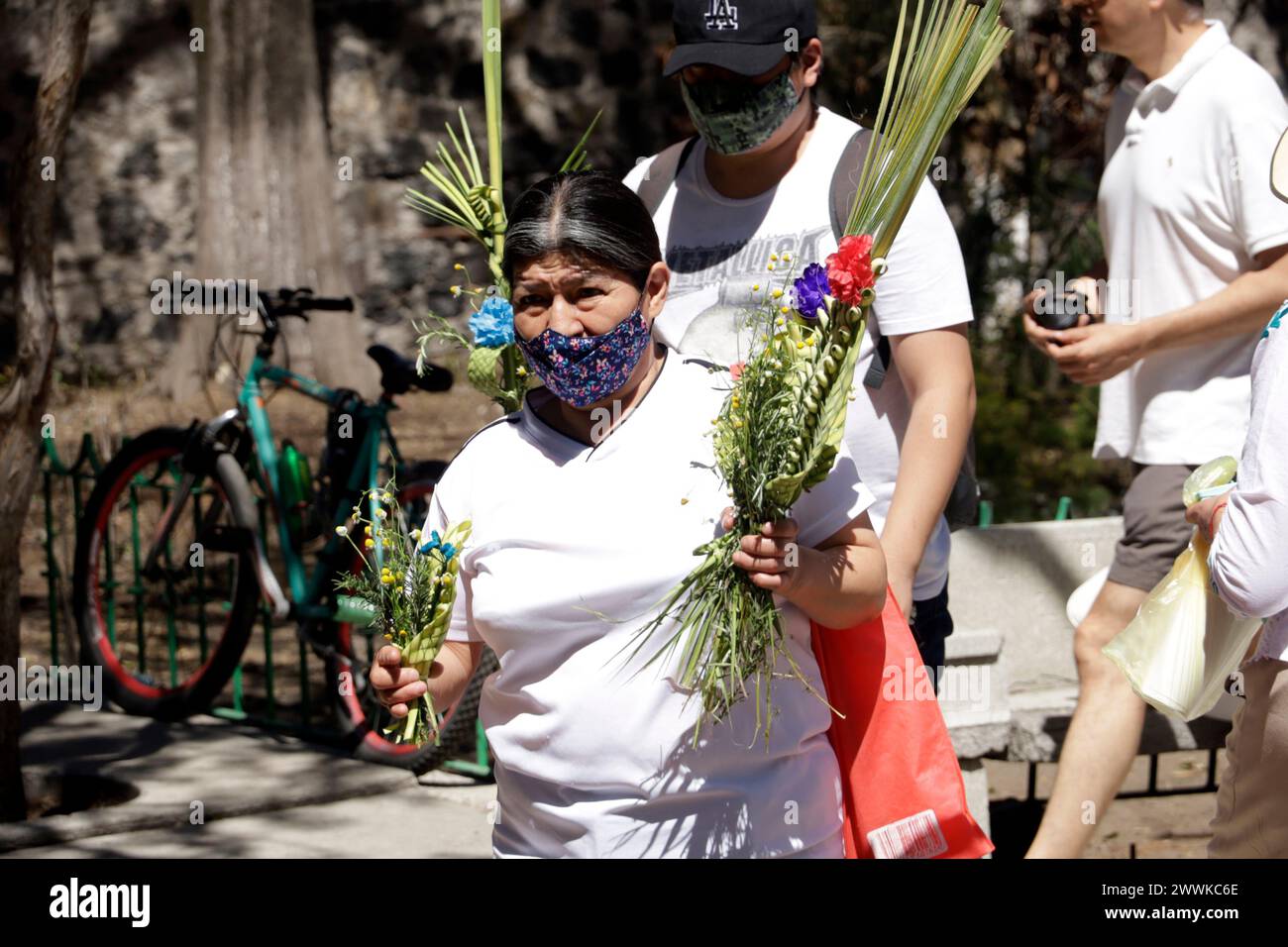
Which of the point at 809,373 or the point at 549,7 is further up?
the point at 549,7

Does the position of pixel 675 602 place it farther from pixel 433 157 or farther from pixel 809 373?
pixel 433 157

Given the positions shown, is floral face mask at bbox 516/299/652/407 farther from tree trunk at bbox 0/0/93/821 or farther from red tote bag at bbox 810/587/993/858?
tree trunk at bbox 0/0/93/821

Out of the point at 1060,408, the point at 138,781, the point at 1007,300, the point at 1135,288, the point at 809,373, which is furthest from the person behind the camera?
the point at 1007,300

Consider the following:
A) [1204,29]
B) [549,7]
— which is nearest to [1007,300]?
[549,7]

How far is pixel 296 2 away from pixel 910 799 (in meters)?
7.36

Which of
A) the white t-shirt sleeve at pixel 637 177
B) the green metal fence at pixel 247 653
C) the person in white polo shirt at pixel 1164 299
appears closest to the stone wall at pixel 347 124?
the green metal fence at pixel 247 653

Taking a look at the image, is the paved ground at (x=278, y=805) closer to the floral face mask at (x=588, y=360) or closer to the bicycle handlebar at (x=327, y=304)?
the bicycle handlebar at (x=327, y=304)

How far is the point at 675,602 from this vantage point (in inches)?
91.0

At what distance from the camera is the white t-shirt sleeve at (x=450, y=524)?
98.7 inches

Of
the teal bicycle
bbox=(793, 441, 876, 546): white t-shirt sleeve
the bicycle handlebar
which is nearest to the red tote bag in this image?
bbox=(793, 441, 876, 546): white t-shirt sleeve

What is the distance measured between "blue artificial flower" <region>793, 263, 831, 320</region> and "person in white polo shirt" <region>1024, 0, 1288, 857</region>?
1529 millimetres

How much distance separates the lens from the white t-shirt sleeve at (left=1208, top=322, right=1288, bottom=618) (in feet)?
8.09

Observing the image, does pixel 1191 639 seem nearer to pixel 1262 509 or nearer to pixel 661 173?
pixel 1262 509

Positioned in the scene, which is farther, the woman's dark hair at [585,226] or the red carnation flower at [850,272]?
the woman's dark hair at [585,226]
